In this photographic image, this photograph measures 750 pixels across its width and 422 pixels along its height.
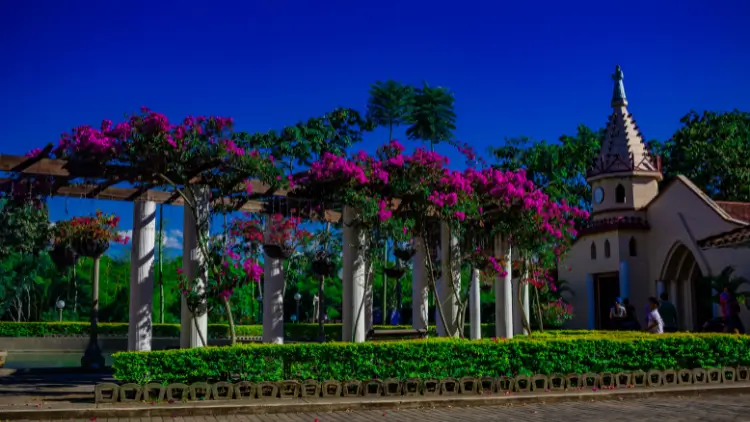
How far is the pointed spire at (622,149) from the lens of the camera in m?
32.4

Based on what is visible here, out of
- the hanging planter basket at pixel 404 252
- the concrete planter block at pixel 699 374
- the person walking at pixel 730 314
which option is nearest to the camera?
the concrete planter block at pixel 699 374

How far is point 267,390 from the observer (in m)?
11.3

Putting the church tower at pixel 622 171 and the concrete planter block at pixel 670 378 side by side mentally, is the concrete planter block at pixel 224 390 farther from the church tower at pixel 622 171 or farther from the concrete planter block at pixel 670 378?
the church tower at pixel 622 171

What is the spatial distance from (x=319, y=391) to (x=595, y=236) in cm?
2377

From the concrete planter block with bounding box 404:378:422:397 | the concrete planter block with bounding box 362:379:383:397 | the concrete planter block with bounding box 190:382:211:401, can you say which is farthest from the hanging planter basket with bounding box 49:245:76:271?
the concrete planter block with bounding box 404:378:422:397

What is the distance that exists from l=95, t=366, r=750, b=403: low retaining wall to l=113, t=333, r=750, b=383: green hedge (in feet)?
0.52

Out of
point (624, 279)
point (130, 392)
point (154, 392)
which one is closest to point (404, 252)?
point (154, 392)

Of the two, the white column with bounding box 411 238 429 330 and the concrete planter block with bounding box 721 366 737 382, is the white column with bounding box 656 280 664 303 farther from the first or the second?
the concrete planter block with bounding box 721 366 737 382

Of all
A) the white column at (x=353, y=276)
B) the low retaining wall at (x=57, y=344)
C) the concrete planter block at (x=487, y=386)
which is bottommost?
the low retaining wall at (x=57, y=344)

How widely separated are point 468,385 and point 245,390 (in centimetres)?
354

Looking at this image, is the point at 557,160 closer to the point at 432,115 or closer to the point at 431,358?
the point at 432,115

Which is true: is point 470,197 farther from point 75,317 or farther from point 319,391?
A: point 75,317

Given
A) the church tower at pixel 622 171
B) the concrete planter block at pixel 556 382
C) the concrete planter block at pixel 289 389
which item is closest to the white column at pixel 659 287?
the church tower at pixel 622 171

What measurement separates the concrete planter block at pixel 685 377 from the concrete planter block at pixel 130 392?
9064 mm
